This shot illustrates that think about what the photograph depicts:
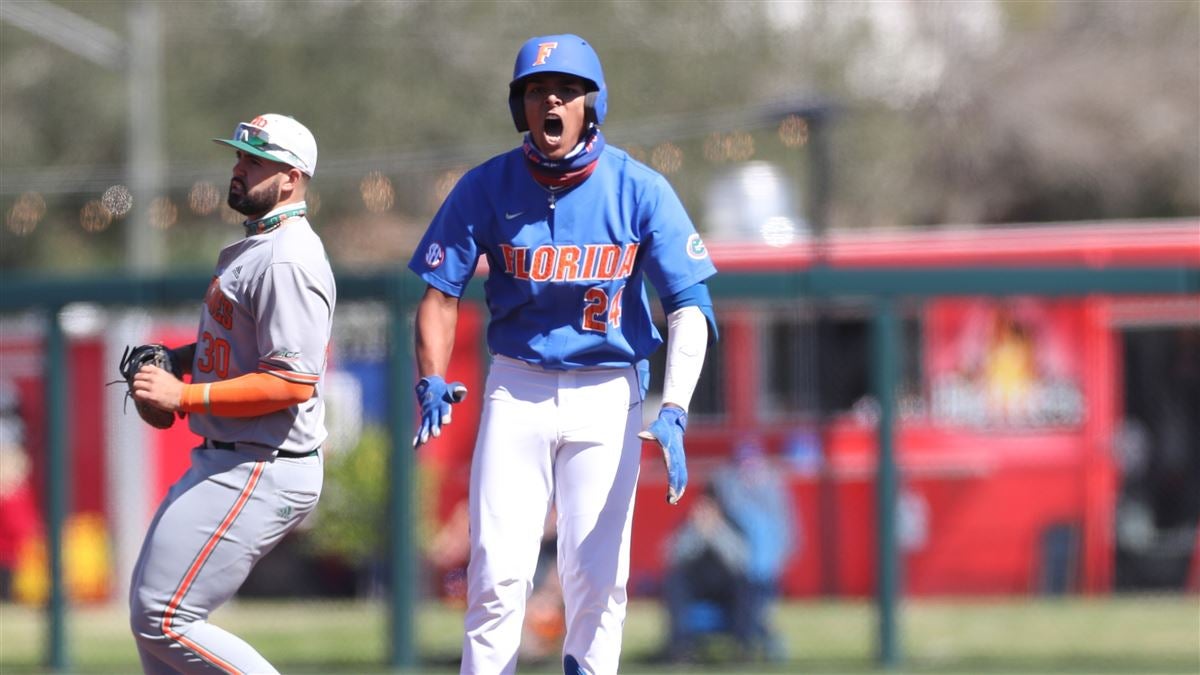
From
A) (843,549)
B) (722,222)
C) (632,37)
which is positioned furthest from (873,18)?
(843,549)

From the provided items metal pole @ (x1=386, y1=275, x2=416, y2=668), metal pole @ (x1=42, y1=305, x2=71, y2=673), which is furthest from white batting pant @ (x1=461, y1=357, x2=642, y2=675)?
metal pole @ (x1=42, y1=305, x2=71, y2=673)

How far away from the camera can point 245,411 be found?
4.99m

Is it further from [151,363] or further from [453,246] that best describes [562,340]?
[151,363]

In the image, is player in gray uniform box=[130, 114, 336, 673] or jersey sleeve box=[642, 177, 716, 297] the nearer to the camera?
player in gray uniform box=[130, 114, 336, 673]

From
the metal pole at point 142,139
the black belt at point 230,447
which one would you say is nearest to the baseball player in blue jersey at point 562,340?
the black belt at point 230,447

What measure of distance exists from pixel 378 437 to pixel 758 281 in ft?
16.6

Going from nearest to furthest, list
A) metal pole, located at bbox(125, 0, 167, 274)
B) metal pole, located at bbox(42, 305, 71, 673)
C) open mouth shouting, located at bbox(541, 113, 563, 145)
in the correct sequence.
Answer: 1. open mouth shouting, located at bbox(541, 113, 563, 145)
2. metal pole, located at bbox(42, 305, 71, 673)
3. metal pole, located at bbox(125, 0, 167, 274)

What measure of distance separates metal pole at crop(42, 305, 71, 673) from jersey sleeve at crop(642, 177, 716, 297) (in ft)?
18.4

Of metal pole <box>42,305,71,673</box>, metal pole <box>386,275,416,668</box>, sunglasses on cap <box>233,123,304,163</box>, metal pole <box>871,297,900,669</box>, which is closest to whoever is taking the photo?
sunglasses on cap <box>233,123,304,163</box>

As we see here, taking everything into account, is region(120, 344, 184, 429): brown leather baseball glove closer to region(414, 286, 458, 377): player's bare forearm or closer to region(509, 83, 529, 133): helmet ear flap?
region(414, 286, 458, 377): player's bare forearm

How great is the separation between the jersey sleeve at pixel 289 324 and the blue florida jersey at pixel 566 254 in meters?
0.47

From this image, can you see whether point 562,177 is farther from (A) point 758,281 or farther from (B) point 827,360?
(B) point 827,360

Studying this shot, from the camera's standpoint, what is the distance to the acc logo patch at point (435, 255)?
5387 millimetres

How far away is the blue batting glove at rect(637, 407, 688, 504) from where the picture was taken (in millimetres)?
5109
